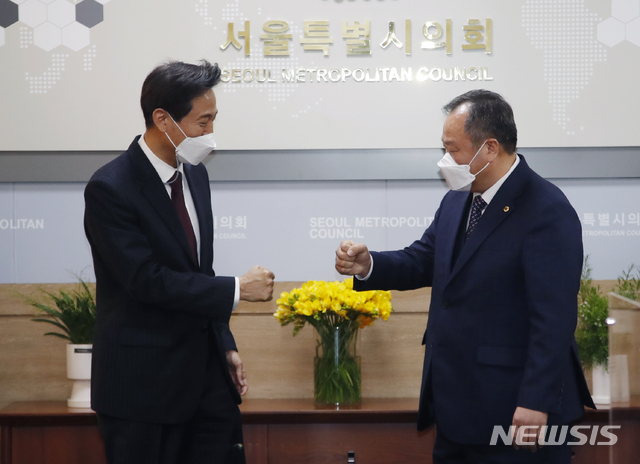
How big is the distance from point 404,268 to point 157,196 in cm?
95

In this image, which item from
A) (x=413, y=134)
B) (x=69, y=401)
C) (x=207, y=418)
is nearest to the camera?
(x=207, y=418)

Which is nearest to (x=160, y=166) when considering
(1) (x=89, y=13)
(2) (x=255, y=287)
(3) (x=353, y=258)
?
(2) (x=255, y=287)

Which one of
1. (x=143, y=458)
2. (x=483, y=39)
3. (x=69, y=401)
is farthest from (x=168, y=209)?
(x=483, y=39)

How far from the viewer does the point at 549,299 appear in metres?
1.78

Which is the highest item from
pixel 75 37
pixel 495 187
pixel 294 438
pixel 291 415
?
pixel 75 37

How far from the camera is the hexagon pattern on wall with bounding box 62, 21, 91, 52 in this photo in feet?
10.1

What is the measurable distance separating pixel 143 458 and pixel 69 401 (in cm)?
124

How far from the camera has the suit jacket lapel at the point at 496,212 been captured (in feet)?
6.38

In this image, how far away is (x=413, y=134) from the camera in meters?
3.10

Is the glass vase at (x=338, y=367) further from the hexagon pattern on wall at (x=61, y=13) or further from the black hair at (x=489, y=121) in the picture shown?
the hexagon pattern on wall at (x=61, y=13)

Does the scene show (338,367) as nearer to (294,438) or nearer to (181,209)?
(294,438)

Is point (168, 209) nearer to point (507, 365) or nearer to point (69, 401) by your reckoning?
point (507, 365)

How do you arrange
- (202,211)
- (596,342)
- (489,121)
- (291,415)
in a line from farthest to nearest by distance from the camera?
1. (596,342)
2. (291,415)
3. (202,211)
4. (489,121)
